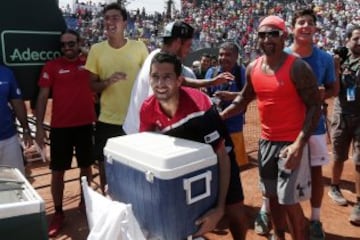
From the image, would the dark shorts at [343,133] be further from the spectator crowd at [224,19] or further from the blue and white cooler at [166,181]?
the spectator crowd at [224,19]

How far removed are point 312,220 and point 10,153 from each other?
8.80 feet

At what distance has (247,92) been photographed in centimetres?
341

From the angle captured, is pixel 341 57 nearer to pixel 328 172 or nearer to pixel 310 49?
pixel 310 49

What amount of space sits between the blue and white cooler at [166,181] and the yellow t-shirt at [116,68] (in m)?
1.57

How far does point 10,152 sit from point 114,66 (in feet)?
3.78

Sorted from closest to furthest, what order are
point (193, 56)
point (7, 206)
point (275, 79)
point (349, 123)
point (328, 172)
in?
point (7, 206) < point (275, 79) < point (349, 123) < point (328, 172) < point (193, 56)

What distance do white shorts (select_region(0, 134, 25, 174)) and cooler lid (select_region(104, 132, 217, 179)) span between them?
1.70 m

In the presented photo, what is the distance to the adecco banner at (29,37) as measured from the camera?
13.0 feet

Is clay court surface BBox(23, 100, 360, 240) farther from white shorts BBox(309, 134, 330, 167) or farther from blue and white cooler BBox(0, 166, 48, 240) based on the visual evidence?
blue and white cooler BBox(0, 166, 48, 240)

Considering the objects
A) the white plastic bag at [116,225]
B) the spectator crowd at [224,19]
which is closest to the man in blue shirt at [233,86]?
the white plastic bag at [116,225]

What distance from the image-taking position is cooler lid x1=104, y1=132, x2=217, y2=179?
1901 mm

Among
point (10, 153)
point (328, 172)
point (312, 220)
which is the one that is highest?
point (10, 153)

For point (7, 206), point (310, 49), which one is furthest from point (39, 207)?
point (310, 49)

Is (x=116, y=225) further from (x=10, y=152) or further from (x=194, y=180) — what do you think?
(x=10, y=152)
